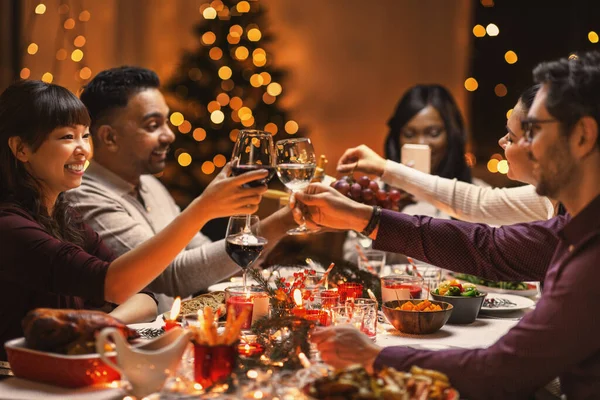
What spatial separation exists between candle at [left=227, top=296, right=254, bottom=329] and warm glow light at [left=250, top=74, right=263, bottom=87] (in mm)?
3806

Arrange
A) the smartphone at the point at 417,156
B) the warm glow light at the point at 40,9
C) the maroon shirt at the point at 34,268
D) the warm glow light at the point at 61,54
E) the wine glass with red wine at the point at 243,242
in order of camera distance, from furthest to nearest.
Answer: the warm glow light at the point at 61,54 → the warm glow light at the point at 40,9 → the smartphone at the point at 417,156 → the wine glass with red wine at the point at 243,242 → the maroon shirt at the point at 34,268

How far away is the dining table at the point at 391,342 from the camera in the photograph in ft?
4.78

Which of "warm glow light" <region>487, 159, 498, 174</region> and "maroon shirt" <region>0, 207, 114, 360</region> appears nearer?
"maroon shirt" <region>0, 207, 114, 360</region>

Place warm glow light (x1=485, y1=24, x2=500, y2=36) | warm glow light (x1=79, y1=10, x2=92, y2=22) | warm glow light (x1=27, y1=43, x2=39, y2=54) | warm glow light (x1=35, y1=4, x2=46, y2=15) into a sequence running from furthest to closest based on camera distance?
warm glow light (x1=485, y1=24, x2=500, y2=36), warm glow light (x1=79, y1=10, x2=92, y2=22), warm glow light (x1=27, y1=43, x2=39, y2=54), warm glow light (x1=35, y1=4, x2=46, y2=15)

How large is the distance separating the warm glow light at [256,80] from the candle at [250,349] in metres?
4.06

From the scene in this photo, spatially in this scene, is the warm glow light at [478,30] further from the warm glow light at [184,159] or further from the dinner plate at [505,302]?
the dinner plate at [505,302]

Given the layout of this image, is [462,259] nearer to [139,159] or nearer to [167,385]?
[167,385]

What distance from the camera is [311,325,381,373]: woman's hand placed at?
1.56 metres

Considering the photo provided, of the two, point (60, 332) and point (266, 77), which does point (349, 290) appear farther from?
point (266, 77)

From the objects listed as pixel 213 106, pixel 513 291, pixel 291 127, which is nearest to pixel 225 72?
pixel 213 106

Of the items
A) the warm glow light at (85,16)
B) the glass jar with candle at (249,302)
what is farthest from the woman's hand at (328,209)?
the warm glow light at (85,16)

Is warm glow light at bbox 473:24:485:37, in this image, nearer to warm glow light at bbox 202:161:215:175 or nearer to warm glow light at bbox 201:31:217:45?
warm glow light at bbox 201:31:217:45

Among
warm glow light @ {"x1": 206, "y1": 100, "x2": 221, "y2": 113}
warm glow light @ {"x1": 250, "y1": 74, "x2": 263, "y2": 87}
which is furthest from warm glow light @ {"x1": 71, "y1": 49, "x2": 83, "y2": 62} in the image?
warm glow light @ {"x1": 250, "y1": 74, "x2": 263, "y2": 87}

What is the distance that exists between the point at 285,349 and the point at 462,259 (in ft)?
2.52
